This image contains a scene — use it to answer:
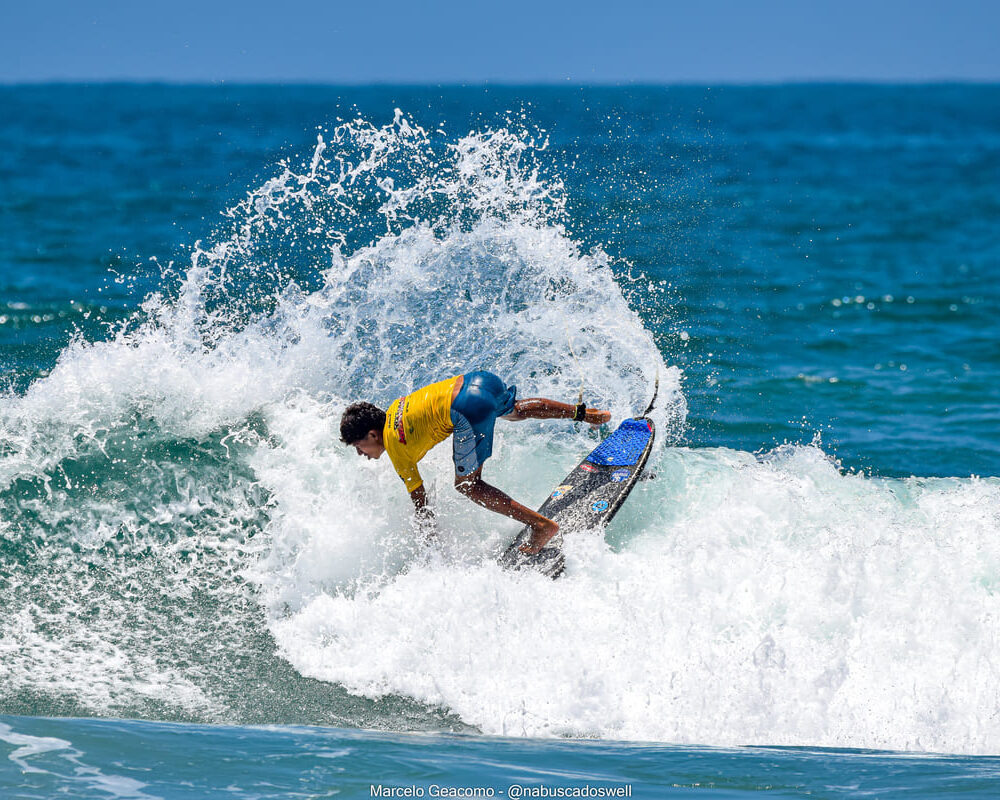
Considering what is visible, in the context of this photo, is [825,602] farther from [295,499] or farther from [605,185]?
[605,185]

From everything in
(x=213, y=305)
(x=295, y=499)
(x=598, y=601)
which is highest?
(x=213, y=305)

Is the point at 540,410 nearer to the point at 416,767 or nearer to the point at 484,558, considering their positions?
the point at 484,558

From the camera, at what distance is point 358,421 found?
6547 millimetres

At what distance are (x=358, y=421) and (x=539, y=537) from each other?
1.66 meters

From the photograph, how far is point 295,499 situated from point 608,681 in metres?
3.06

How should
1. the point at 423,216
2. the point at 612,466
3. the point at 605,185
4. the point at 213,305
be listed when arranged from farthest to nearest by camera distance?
the point at 605,185 → the point at 423,216 → the point at 213,305 → the point at 612,466

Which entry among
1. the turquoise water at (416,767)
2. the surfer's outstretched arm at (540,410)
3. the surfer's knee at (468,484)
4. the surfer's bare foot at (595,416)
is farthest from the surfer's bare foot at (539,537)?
the turquoise water at (416,767)

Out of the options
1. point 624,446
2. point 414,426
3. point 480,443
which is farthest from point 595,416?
point 414,426

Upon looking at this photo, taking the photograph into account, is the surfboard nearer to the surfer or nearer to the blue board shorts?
the surfer

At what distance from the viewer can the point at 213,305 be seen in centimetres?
1507

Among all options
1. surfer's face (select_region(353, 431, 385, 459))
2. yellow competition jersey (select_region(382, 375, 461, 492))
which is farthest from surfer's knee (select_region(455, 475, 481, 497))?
surfer's face (select_region(353, 431, 385, 459))

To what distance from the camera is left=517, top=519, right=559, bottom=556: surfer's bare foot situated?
23.6ft

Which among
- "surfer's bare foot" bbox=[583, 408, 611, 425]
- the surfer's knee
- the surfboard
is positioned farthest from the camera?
"surfer's bare foot" bbox=[583, 408, 611, 425]

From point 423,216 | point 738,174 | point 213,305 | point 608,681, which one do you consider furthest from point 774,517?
point 738,174
